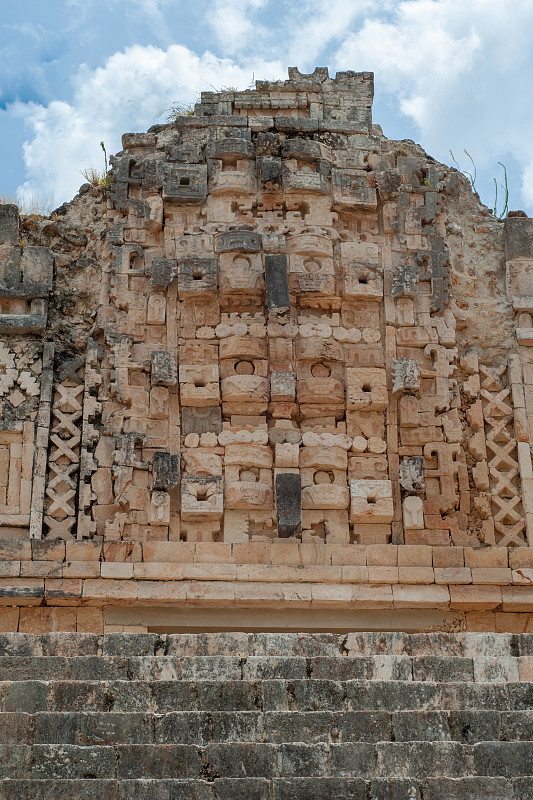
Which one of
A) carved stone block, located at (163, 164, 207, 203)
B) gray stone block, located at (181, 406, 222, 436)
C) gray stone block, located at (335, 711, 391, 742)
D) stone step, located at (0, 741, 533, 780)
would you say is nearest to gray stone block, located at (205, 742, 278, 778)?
stone step, located at (0, 741, 533, 780)

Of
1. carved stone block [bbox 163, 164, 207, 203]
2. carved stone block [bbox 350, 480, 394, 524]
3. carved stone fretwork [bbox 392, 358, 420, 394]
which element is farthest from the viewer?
carved stone block [bbox 163, 164, 207, 203]

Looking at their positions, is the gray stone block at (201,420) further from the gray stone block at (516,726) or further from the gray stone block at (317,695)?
the gray stone block at (516,726)

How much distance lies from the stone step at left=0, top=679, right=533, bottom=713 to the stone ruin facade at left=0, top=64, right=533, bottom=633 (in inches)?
191

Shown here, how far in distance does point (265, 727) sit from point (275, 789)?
711 mm

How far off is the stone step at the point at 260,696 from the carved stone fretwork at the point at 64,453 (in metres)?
5.44

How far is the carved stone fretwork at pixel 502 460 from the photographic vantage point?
1344 cm

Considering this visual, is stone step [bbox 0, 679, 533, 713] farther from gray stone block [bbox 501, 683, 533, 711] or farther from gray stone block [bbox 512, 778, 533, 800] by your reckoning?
gray stone block [bbox 512, 778, 533, 800]

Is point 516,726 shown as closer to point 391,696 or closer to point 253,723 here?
point 391,696

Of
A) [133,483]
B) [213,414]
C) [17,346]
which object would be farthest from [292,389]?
[17,346]

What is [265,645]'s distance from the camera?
343 inches

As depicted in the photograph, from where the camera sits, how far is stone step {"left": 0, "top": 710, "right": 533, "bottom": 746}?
7203 millimetres

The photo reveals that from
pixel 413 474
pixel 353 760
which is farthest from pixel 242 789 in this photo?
pixel 413 474

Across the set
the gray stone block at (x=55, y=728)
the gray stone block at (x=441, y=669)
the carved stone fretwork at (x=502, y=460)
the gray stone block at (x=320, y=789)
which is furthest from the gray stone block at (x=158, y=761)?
the carved stone fretwork at (x=502, y=460)

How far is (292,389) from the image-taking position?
13.6 metres
